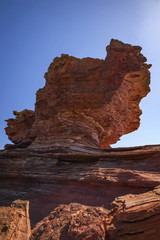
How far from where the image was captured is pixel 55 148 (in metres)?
13.2

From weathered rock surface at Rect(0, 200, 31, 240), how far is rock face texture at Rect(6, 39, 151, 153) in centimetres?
791

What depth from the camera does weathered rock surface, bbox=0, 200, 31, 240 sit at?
168 inches

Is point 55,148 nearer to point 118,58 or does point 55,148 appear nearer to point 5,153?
point 5,153

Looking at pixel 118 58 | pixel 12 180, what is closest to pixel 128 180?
pixel 12 180

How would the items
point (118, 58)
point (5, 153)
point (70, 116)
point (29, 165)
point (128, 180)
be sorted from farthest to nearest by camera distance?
point (70, 116), point (118, 58), point (5, 153), point (29, 165), point (128, 180)

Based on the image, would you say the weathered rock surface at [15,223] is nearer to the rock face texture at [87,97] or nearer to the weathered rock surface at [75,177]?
the weathered rock surface at [75,177]

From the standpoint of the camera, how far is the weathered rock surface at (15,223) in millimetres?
4266

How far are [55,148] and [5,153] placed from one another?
398 cm

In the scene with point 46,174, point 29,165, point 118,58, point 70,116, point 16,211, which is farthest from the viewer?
point 70,116

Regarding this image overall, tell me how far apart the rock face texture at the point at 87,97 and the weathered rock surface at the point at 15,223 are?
7.91 meters

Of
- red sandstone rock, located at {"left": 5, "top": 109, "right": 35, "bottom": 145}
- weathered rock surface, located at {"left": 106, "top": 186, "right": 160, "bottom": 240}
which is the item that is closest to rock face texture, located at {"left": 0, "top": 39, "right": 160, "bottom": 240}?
weathered rock surface, located at {"left": 106, "top": 186, "right": 160, "bottom": 240}

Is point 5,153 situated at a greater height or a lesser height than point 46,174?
greater

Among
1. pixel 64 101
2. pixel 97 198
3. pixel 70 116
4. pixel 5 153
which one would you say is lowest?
pixel 97 198

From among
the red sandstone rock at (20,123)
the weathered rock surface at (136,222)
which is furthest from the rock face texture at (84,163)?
the red sandstone rock at (20,123)
